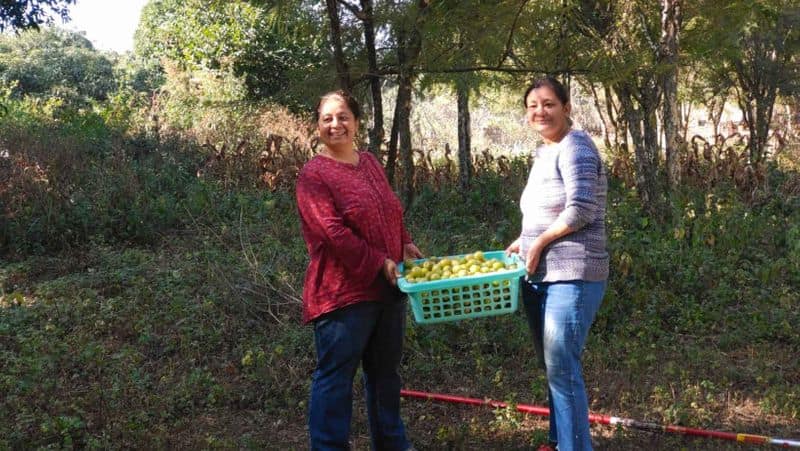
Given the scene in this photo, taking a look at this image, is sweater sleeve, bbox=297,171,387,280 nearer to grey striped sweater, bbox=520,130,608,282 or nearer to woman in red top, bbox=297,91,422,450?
woman in red top, bbox=297,91,422,450

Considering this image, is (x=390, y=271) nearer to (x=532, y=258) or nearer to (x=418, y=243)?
(x=532, y=258)

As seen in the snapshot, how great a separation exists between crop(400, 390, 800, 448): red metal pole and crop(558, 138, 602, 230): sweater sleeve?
1.42m

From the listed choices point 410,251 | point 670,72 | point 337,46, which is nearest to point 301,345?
point 410,251

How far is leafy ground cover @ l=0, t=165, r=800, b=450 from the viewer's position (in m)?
3.80

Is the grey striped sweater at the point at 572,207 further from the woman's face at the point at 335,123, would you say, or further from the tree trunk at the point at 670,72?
the tree trunk at the point at 670,72

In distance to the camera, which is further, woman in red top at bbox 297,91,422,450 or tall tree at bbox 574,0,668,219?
tall tree at bbox 574,0,668,219

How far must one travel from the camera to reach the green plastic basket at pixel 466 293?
2809mm

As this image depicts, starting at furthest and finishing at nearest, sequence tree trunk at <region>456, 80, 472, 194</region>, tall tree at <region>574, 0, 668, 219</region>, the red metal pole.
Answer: tree trunk at <region>456, 80, 472, 194</region> < tall tree at <region>574, 0, 668, 219</region> < the red metal pole

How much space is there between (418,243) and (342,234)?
11.6 feet

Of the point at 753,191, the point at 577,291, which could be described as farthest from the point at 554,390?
the point at 753,191

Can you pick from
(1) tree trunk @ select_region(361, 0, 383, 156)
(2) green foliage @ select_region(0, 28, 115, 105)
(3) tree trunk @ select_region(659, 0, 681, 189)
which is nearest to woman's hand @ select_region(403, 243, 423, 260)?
(1) tree trunk @ select_region(361, 0, 383, 156)

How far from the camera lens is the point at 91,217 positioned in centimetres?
698

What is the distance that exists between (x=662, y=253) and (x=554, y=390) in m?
3.44

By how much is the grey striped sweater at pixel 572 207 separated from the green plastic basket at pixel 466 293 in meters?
0.12
